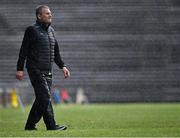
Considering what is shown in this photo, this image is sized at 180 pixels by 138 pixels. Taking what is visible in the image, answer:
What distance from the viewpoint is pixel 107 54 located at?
101 ft

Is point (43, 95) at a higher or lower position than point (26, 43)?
lower

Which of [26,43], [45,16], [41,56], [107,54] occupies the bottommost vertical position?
[107,54]

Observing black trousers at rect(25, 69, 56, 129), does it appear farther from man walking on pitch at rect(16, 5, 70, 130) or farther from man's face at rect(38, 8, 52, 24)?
man's face at rect(38, 8, 52, 24)

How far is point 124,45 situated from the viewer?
100ft

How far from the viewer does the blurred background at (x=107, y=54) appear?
28656 mm

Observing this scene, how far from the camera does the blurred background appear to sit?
2866cm

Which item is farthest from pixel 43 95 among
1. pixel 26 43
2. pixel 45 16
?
pixel 45 16

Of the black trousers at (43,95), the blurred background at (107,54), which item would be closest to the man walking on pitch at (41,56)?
the black trousers at (43,95)

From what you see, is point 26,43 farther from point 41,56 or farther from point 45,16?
point 45,16

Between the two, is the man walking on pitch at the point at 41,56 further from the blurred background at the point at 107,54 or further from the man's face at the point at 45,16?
the blurred background at the point at 107,54

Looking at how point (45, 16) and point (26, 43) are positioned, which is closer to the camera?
point (45, 16)

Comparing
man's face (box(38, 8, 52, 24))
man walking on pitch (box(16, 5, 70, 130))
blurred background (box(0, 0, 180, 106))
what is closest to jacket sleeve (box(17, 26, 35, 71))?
man walking on pitch (box(16, 5, 70, 130))

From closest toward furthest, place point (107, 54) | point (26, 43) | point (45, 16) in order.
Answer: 1. point (45, 16)
2. point (26, 43)
3. point (107, 54)

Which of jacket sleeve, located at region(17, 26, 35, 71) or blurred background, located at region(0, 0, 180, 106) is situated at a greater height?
jacket sleeve, located at region(17, 26, 35, 71)
